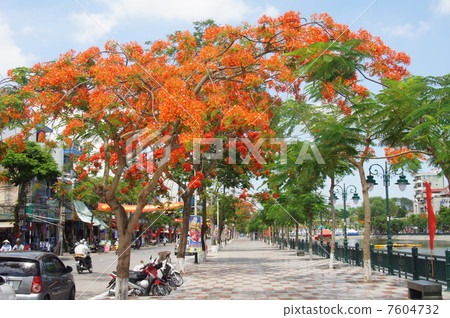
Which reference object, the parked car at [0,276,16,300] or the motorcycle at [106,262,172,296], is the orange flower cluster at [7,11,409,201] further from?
the parked car at [0,276,16,300]

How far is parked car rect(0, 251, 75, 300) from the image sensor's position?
8.42 m

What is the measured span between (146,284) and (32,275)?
395cm

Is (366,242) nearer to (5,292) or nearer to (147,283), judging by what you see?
(147,283)

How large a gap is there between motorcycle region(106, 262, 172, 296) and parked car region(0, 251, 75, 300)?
2.55 meters

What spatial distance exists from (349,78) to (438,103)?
196cm

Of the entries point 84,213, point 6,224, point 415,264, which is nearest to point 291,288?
point 415,264

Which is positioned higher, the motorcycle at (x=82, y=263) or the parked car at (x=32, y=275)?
the parked car at (x=32, y=275)

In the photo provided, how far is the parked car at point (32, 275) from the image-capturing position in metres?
8.42

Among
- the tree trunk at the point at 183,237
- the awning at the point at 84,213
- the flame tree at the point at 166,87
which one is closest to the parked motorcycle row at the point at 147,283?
the flame tree at the point at 166,87

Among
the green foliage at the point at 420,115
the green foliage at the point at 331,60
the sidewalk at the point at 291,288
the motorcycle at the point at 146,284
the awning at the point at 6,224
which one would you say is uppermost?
the green foliage at the point at 331,60

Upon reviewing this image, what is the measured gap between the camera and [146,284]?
39.4 ft

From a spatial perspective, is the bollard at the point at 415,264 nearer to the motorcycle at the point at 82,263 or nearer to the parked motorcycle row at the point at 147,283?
the parked motorcycle row at the point at 147,283

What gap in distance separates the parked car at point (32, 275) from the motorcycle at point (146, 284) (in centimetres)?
255

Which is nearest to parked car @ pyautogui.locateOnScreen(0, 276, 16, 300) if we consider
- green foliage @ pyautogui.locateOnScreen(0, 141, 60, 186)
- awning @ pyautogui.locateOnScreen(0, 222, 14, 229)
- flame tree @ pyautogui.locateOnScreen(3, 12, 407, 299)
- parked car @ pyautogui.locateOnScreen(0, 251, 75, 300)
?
parked car @ pyautogui.locateOnScreen(0, 251, 75, 300)
